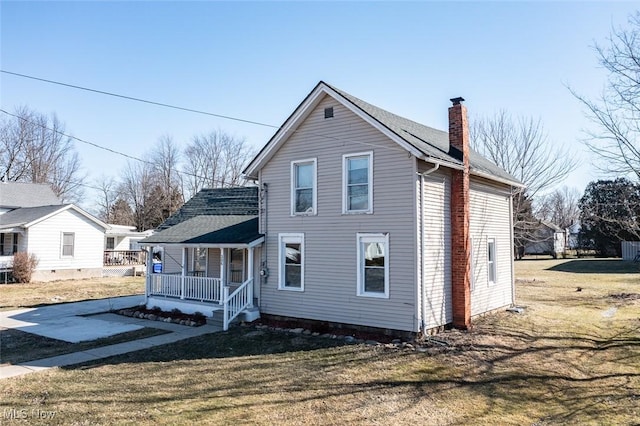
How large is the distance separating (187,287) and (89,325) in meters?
3.30

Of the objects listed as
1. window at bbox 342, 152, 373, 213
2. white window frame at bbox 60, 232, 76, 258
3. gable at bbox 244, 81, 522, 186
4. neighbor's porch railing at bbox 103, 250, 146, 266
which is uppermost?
gable at bbox 244, 81, 522, 186

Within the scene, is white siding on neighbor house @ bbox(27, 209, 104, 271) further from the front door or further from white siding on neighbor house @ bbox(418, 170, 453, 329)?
white siding on neighbor house @ bbox(418, 170, 453, 329)

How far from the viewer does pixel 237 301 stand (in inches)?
557

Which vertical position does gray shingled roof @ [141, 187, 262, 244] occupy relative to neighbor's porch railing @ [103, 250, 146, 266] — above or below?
above

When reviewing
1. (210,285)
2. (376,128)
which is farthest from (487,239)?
(210,285)

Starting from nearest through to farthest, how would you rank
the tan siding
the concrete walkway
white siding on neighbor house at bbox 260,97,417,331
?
the concrete walkway → white siding on neighbor house at bbox 260,97,417,331 → the tan siding

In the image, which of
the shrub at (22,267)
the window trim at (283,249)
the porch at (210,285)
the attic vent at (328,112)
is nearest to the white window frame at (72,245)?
the shrub at (22,267)

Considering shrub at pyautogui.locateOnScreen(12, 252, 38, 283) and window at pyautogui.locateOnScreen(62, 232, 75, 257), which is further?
window at pyautogui.locateOnScreen(62, 232, 75, 257)

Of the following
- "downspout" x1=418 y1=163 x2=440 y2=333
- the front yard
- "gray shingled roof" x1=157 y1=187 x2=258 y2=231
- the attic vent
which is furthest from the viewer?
"gray shingled roof" x1=157 y1=187 x2=258 y2=231

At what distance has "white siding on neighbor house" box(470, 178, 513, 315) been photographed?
1399 cm

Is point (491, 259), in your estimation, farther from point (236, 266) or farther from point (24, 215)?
point (24, 215)

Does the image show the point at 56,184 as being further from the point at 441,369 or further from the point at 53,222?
the point at 441,369

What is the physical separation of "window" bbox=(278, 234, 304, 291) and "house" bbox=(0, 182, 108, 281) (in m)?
21.2

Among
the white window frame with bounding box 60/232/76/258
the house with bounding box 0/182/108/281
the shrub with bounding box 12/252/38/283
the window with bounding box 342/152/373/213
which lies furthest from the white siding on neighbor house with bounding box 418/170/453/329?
the white window frame with bounding box 60/232/76/258
